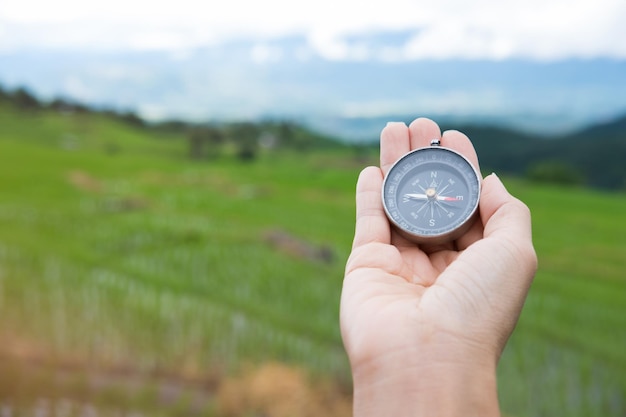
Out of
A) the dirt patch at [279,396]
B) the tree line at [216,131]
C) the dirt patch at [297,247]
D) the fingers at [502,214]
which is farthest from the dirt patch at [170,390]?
the tree line at [216,131]

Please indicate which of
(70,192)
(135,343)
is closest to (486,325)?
(135,343)

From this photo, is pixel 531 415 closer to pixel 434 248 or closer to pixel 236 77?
pixel 434 248

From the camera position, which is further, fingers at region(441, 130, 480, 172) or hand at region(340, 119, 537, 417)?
fingers at region(441, 130, 480, 172)

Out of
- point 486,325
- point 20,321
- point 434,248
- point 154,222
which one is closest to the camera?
point 486,325

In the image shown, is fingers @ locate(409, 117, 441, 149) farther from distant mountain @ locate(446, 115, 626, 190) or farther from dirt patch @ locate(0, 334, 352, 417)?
distant mountain @ locate(446, 115, 626, 190)

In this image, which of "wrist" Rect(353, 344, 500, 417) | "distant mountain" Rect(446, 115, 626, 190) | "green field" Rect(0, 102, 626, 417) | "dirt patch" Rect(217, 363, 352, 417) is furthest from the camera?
"distant mountain" Rect(446, 115, 626, 190)

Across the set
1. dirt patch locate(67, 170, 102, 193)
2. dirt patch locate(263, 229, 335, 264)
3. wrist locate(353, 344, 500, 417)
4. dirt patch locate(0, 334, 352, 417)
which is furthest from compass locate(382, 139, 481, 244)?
dirt patch locate(67, 170, 102, 193)

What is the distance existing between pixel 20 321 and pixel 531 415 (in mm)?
1637

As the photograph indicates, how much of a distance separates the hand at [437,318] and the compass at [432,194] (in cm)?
4

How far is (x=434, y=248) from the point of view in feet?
3.60

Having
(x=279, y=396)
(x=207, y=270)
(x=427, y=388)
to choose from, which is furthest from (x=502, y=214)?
(x=207, y=270)

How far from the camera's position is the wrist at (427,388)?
77cm

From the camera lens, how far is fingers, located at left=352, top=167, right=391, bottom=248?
1.04 metres

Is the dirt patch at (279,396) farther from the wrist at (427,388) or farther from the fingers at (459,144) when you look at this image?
the wrist at (427,388)
